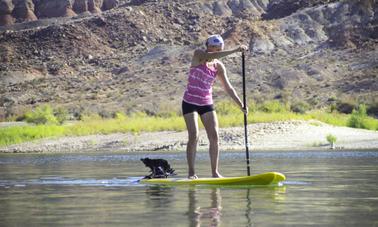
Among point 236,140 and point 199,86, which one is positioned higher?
point 199,86

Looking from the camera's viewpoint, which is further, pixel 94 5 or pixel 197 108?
pixel 94 5

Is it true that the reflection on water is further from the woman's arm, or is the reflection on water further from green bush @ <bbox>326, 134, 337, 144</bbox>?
green bush @ <bbox>326, 134, 337, 144</bbox>

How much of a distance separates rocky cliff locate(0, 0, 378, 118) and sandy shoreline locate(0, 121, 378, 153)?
668 inches

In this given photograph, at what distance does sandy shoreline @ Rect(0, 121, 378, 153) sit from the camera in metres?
46.0

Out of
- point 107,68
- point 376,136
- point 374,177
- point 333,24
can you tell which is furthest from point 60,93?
point 374,177

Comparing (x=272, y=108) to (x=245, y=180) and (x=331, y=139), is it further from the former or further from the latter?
(x=245, y=180)

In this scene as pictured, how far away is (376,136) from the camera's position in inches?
1845

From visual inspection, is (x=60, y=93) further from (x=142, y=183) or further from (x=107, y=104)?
(x=142, y=183)

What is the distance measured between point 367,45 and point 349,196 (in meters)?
74.0

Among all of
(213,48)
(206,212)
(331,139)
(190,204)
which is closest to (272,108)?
(331,139)

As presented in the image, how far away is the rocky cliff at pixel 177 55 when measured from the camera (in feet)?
257

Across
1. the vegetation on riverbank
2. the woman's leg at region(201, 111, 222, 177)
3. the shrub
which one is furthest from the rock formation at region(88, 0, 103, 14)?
the woman's leg at region(201, 111, 222, 177)

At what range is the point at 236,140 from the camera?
47844 mm

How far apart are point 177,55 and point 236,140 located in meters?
47.0
